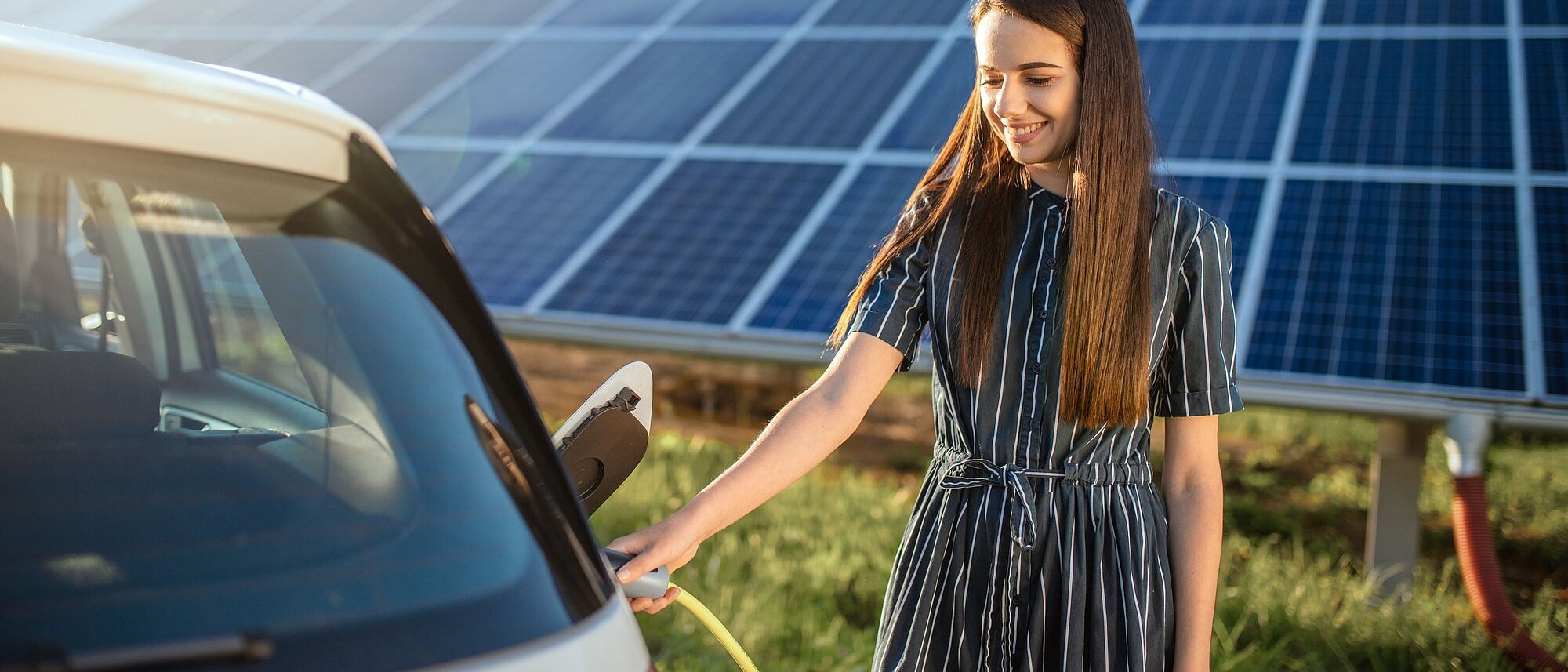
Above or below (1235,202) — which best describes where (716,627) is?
below

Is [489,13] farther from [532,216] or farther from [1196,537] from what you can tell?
[1196,537]

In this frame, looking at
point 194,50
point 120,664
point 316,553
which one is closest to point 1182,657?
point 316,553

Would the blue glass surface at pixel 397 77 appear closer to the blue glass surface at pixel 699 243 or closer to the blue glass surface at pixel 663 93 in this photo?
the blue glass surface at pixel 663 93

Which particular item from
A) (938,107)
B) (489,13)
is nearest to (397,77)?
(489,13)

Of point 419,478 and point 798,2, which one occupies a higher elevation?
point 798,2

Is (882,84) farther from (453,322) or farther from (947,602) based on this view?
(453,322)

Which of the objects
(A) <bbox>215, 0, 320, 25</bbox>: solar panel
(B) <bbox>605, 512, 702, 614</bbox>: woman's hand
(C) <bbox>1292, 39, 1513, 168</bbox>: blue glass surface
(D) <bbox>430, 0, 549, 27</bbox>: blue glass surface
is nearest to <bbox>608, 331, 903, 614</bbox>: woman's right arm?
(B) <bbox>605, 512, 702, 614</bbox>: woman's hand

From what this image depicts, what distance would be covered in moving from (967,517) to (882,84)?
4961mm

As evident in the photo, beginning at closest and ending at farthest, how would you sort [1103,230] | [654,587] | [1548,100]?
[654,587] < [1103,230] < [1548,100]

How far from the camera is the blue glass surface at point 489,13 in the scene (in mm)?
8594

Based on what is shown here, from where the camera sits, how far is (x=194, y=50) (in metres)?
8.85

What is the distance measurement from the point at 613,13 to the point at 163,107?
738 centimetres

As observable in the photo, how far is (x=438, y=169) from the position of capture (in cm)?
681

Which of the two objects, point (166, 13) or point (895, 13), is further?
point (166, 13)
